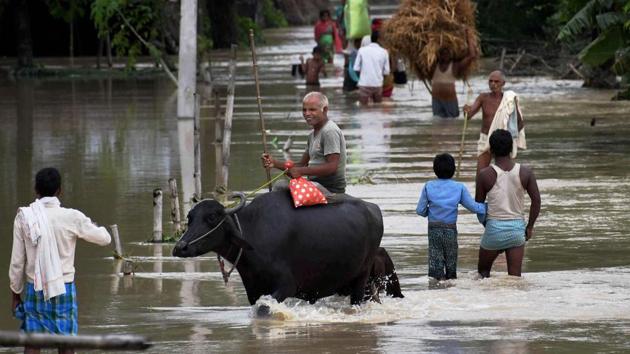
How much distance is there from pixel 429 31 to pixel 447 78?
90 centimetres

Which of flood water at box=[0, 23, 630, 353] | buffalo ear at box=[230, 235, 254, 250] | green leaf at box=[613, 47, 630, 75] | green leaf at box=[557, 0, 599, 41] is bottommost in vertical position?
flood water at box=[0, 23, 630, 353]

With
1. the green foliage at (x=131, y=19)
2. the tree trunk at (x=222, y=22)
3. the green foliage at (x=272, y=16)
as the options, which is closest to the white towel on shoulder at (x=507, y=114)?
the green foliage at (x=131, y=19)

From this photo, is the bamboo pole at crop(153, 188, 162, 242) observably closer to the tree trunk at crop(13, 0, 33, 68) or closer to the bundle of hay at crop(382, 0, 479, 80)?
the bundle of hay at crop(382, 0, 479, 80)

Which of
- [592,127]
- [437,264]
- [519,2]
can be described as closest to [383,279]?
[437,264]

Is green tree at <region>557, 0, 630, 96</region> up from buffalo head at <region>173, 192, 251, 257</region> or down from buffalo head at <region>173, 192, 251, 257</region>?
up

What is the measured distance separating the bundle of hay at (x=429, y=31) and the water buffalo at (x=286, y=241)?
14878mm

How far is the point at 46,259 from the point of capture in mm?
8133

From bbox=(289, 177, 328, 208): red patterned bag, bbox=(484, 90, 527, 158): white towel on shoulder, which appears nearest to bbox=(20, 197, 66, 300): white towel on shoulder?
bbox=(289, 177, 328, 208): red patterned bag

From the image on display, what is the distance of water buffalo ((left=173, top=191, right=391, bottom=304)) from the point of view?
31.9 feet

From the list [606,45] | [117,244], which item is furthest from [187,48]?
[117,244]

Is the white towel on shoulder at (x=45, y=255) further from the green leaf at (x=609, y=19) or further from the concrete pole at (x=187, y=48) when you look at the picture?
the concrete pole at (x=187, y=48)

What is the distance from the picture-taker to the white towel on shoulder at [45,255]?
8117mm

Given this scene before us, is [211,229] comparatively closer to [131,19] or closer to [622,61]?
[622,61]

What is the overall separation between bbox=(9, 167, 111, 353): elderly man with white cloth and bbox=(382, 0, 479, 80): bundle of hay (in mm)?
17012
